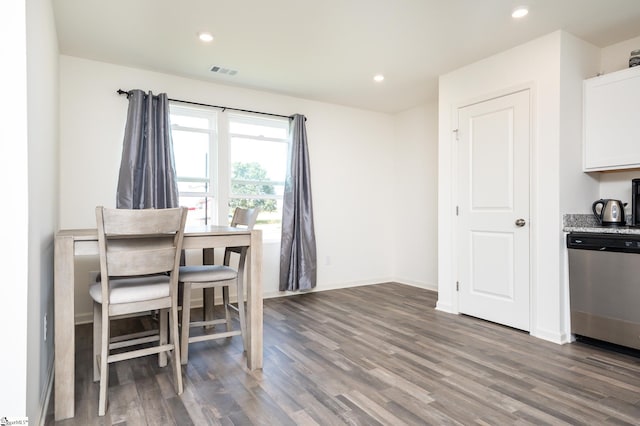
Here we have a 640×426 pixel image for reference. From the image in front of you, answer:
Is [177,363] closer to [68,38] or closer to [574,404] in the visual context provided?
[574,404]

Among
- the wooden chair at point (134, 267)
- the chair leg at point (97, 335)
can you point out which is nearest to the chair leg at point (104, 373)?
the wooden chair at point (134, 267)

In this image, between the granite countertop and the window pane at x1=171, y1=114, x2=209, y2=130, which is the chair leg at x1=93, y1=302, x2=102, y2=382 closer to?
the window pane at x1=171, y1=114, x2=209, y2=130

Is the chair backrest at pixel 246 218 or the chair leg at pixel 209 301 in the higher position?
the chair backrest at pixel 246 218

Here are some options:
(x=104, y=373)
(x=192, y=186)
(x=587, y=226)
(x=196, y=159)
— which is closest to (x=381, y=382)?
(x=104, y=373)

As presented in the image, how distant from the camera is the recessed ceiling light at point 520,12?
2582 mm

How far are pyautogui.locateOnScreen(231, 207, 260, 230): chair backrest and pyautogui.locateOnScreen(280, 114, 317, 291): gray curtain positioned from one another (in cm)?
107

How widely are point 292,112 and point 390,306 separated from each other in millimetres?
2680

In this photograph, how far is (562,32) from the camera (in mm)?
2906

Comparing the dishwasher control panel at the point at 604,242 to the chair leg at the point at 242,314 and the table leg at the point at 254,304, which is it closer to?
the table leg at the point at 254,304

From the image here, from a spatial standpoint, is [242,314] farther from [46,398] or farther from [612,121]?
[612,121]

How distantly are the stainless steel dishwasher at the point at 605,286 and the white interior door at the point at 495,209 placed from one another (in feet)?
1.18
